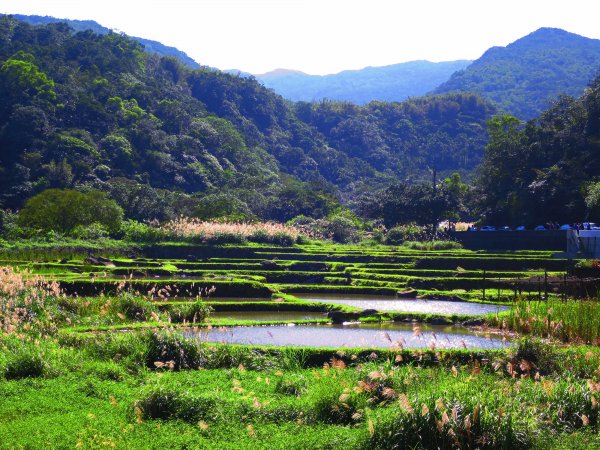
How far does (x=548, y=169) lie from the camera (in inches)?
2304

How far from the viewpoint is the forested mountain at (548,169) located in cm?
5416

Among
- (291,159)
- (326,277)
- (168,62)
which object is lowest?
(326,277)

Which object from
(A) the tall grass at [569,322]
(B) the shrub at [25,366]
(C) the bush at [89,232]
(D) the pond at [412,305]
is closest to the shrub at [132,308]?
(B) the shrub at [25,366]

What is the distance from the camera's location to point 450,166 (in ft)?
436

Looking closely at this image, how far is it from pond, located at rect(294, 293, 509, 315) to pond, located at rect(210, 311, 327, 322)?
8.42 ft

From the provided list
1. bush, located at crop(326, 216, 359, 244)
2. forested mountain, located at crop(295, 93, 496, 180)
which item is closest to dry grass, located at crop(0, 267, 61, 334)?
bush, located at crop(326, 216, 359, 244)

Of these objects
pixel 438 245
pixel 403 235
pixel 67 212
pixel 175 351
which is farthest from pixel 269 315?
pixel 403 235

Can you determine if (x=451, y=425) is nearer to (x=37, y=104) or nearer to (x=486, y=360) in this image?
(x=486, y=360)

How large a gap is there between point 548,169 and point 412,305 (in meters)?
33.7

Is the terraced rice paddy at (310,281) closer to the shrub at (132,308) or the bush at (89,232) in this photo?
the shrub at (132,308)

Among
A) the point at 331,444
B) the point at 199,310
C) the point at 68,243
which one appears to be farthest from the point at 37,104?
the point at 331,444

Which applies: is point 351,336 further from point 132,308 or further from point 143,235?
point 143,235

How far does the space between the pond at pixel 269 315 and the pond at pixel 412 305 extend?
8.42 ft

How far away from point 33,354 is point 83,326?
6.28 meters
